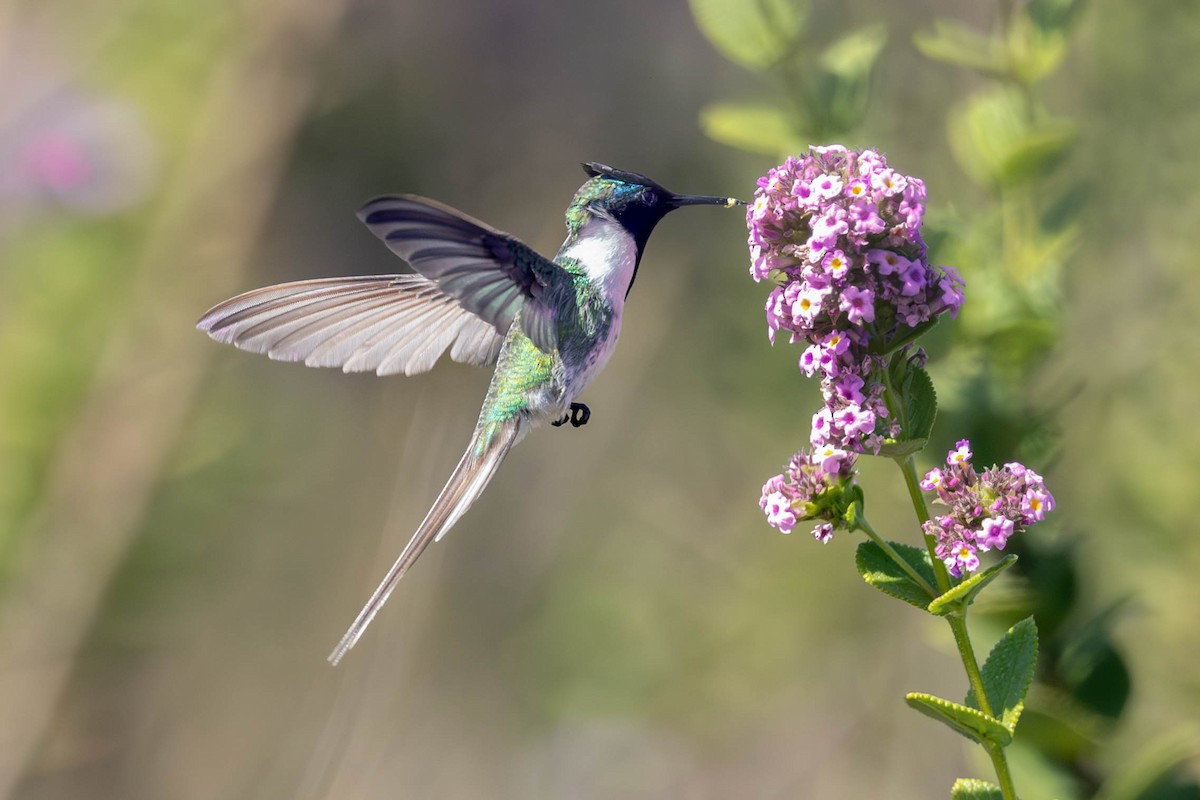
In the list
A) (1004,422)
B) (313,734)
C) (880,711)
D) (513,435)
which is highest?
(1004,422)

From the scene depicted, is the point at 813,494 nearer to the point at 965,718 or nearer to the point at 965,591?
the point at 965,591

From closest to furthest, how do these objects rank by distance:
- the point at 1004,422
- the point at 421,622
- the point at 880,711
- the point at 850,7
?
the point at 1004,422 → the point at 850,7 → the point at 880,711 → the point at 421,622

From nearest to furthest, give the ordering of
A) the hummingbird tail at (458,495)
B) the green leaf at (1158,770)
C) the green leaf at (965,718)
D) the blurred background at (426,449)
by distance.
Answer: the green leaf at (965,718) → the green leaf at (1158,770) → the hummingbird tail at (458,495) → the blurred background at (426,449)

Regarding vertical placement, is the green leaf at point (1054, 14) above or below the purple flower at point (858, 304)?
above

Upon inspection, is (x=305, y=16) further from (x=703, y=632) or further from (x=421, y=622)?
(x=703, y=632)

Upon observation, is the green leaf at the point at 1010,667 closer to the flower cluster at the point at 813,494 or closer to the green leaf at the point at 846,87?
the flower cluster at the point at 813,494

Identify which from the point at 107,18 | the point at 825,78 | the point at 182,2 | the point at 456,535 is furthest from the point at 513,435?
the point at 107,18

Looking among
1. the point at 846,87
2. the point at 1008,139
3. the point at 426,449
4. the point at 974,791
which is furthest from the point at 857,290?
the point at 426,449

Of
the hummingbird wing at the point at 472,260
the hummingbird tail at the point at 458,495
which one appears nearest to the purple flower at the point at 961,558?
the hummingbird wing at the point at 472,260
